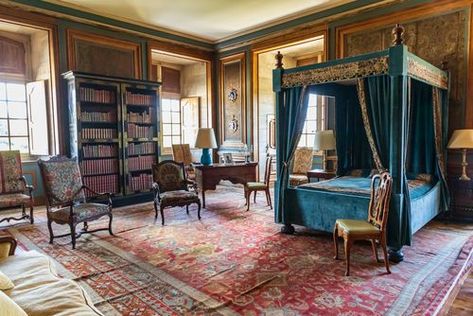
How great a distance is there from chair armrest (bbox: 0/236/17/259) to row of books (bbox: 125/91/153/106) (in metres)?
4.23

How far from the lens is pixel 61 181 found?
425 cm

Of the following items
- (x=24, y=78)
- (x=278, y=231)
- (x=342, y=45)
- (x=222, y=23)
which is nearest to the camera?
(x=278, y=231)

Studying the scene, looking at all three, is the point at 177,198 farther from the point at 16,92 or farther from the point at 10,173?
the point at 16,92

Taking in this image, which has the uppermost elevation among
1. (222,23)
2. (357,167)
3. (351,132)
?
(222,23)

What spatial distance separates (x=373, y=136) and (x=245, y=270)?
1.96 meters

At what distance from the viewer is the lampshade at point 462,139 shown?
4.31m

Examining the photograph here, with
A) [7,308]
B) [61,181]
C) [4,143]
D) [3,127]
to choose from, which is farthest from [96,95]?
[7,308]

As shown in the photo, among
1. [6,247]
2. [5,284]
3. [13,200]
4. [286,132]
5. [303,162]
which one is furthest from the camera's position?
[303,162]

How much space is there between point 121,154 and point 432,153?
16.8 feet

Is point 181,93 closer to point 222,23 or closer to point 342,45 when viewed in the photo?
point 222,23

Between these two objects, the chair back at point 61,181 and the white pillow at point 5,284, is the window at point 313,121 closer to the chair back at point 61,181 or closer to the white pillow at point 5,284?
the chair back at point 61,181

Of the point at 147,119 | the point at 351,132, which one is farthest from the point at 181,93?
the point at 351,132

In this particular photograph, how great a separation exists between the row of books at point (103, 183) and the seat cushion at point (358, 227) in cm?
435

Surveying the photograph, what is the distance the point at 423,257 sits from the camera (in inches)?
133
